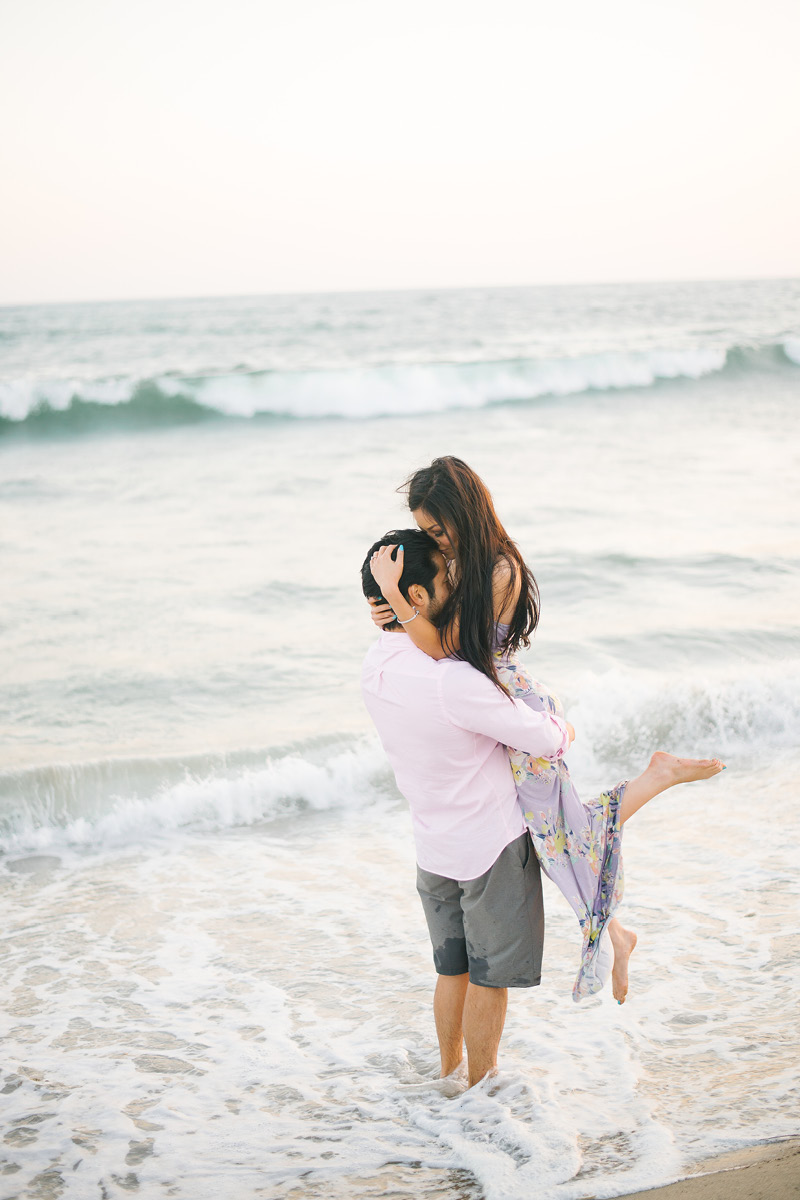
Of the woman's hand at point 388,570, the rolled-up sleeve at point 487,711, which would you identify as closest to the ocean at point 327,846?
the rolled-up sleeve at point 487,711

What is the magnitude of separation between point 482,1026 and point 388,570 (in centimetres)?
126

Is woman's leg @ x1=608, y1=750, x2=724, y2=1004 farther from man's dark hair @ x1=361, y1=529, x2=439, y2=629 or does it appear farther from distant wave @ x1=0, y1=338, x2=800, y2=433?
distant wave @ x1=0, y1=338, x2=800, y2=433

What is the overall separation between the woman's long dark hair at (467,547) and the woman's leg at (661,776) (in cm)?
51

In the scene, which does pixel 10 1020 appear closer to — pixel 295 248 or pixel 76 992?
pixel 76 992

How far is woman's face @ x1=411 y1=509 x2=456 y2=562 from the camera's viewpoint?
2.19 metres

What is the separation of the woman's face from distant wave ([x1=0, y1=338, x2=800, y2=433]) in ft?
51.8

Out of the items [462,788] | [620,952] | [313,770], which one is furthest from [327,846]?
[462,788]

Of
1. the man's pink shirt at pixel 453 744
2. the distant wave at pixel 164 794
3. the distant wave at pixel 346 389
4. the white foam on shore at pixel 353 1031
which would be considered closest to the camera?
the man's pink shirt at pixel 453 744

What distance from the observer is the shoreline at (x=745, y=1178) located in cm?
202

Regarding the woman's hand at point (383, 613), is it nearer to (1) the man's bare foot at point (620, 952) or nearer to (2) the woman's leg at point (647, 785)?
(2) the woman's leg at point (647, 785)

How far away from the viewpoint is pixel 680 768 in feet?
7.57

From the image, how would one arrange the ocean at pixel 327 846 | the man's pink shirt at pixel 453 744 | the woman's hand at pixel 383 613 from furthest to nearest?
the ocean at pixel 327 846
the woman's hand at pixel 383 613
the man's pink shirt at pixel 453 744

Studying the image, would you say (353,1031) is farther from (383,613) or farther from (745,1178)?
(383,613)

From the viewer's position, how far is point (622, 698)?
582 cm
